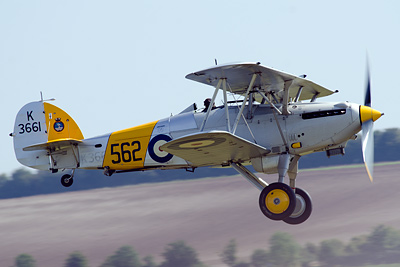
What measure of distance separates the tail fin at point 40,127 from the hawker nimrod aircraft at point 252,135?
0.98 metres

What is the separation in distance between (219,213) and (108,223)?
8.34 m

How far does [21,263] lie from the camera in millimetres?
41344

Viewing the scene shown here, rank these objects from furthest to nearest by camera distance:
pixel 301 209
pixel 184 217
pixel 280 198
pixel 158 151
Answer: pixel 184 217, pixel 301 209, pixel 158 151, pixel 280 198

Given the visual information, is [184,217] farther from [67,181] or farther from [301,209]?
[301,209]

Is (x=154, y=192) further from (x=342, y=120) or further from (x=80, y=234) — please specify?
(x=342, y=120)

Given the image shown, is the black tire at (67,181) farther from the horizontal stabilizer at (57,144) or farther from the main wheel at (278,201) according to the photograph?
the main wheel at (278,201)

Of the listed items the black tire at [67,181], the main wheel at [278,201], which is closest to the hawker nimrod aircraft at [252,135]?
the main wheel at [278,201]

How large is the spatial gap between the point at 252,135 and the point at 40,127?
18.0 feet

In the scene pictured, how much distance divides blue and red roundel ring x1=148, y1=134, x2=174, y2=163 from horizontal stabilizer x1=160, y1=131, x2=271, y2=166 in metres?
0.61

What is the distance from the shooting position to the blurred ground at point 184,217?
4162cm

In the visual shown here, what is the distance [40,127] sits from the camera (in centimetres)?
1465

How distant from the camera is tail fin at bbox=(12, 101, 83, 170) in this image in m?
14.6

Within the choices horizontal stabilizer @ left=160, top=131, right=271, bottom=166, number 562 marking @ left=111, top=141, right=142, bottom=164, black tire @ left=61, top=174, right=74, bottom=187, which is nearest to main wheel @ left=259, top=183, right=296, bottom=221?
horizontal stabilizer @ left=160, top=131, right=271, bottom=166

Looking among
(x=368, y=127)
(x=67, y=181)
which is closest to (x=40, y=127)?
(x=67, y=181)
